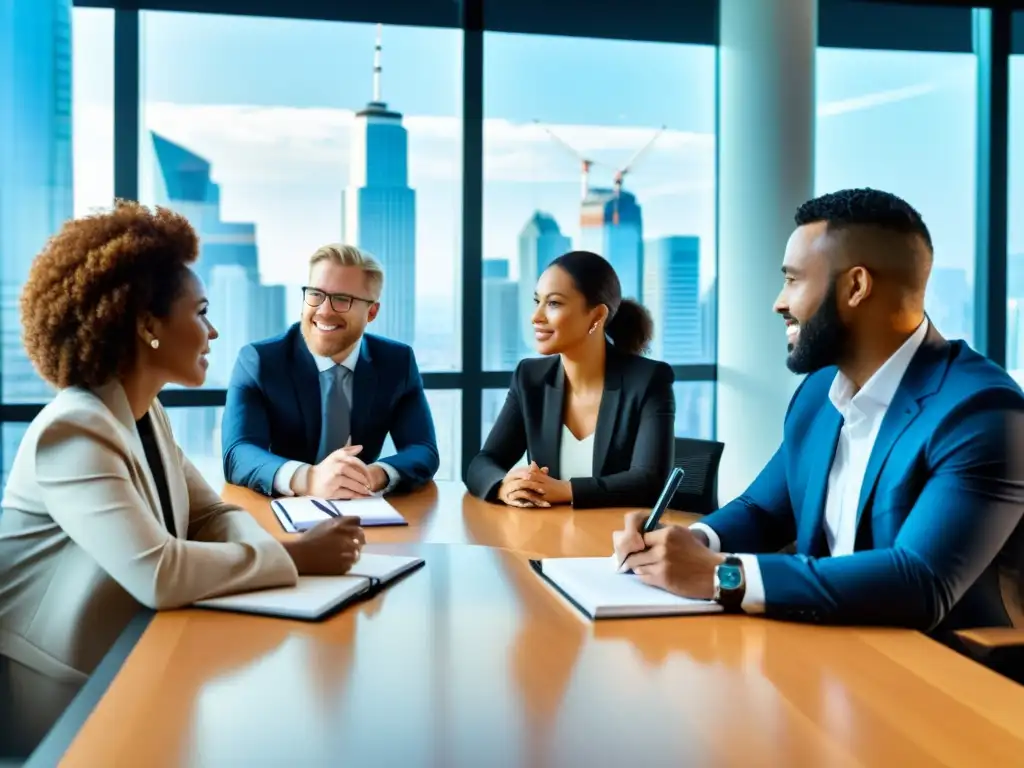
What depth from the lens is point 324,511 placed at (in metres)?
2.60

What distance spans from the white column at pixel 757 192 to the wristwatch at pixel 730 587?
400cm

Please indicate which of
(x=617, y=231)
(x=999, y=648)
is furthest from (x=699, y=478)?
(x=617, y=231)

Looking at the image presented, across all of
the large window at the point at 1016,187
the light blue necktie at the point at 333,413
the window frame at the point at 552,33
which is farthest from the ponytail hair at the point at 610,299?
the large window at the point at 1016,187

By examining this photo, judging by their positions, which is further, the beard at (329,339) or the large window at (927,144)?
the large window at (927,144)

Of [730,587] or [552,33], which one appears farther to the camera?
[552,33]

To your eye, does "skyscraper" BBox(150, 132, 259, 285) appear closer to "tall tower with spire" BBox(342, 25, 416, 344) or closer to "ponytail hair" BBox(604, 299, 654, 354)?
"tall tower with spire" BBox(342, 25, 416, 344)

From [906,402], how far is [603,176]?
4.08m

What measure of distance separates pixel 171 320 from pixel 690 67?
4605 mm

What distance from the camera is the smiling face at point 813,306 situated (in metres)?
2.11

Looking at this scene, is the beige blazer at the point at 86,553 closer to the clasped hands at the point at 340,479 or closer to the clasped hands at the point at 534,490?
the clasped hands at the point at 340,479

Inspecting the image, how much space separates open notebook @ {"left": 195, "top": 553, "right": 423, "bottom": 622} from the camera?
171 cm

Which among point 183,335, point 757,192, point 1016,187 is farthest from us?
point 1016,187

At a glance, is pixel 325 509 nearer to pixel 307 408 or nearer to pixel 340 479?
pixel 340 479

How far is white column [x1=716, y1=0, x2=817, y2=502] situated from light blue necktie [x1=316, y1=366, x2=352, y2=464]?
2885mm
